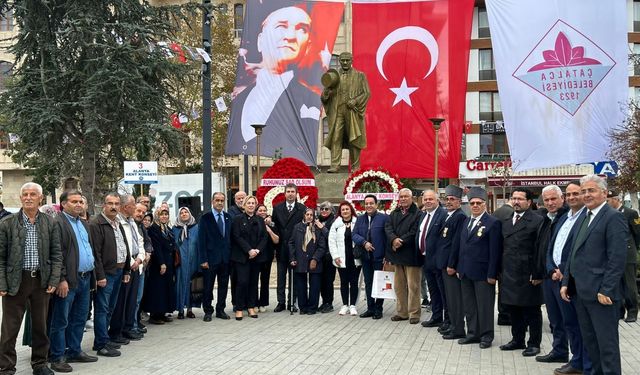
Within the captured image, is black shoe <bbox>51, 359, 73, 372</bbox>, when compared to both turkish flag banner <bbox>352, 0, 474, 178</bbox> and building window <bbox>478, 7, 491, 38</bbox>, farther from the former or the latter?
building window <bbox>478, 7, 491, 38</bbox>

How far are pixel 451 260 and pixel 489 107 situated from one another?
36.5m

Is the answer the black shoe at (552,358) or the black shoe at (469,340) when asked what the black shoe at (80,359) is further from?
the black shoe at (552,358)

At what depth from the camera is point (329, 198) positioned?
47.9ft

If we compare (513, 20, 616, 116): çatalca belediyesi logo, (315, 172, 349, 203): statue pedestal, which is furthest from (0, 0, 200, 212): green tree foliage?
(513, 20, 616, 116): çatalca belediyesi logo

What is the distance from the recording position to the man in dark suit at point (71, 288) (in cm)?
677

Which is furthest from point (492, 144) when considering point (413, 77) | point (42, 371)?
point (42, 371)

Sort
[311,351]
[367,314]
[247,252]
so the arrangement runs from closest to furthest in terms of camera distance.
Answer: [311,351] < [247,252] < [367,314]

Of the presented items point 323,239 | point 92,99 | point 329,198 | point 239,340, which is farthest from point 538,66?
point 92,99

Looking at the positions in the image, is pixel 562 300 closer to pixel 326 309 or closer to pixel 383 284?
pixel 383 284

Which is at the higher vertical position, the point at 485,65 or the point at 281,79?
the point at 485,65

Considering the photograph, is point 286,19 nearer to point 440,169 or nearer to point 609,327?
point 440,169

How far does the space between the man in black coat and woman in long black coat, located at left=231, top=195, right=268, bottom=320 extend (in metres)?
2.04

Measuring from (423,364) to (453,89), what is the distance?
995 centimetres

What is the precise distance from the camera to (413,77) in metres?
16.0
